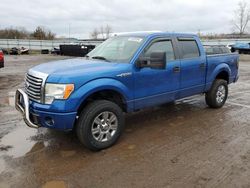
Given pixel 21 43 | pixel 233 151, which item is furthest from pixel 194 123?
pixel 21 43

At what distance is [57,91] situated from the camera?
3.86 metres

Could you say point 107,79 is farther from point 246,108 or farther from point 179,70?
point 246,108

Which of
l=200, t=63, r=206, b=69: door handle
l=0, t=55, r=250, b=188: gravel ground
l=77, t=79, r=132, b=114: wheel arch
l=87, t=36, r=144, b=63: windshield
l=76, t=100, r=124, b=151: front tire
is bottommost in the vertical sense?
l=0, t=55, r=250, b=188: gravel ground

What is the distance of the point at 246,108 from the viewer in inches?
266

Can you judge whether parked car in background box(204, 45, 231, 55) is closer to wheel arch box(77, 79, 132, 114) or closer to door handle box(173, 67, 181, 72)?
door handle box(173, 67, 181, 72)

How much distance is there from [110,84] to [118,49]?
1.13 meters

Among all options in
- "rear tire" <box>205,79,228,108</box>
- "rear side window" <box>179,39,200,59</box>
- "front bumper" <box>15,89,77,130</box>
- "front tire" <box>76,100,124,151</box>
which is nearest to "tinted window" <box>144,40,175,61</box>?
"rear side window" <box>179,39,200,59</box>

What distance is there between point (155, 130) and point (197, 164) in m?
1.48

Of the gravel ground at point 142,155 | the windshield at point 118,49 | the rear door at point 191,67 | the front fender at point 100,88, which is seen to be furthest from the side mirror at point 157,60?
the gravel ground at point 142,155

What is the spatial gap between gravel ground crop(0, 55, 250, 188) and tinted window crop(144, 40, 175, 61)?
54.8 inches

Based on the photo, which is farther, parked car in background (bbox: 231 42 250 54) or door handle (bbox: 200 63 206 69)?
parked car in background (bbox: 231 42 250 54)

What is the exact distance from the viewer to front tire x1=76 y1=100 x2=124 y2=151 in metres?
4.08

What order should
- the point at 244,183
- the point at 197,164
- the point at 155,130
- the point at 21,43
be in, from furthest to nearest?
the point at 21,43 → the point at 155,130 → the point at 197,164 → the point at 244,183

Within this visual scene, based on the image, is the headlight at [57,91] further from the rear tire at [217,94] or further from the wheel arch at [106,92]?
the rear tire at [217,94]
